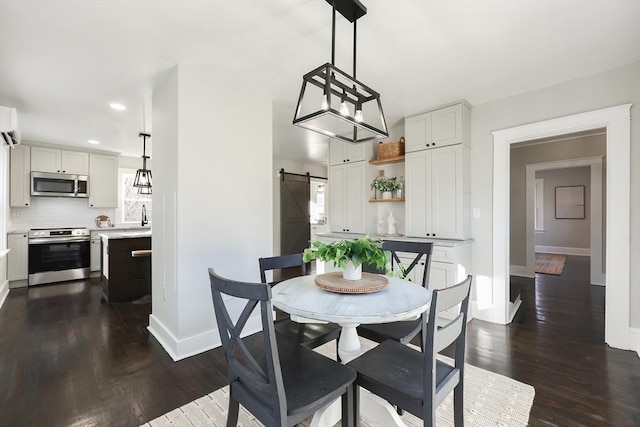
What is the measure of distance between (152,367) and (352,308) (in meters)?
1.92

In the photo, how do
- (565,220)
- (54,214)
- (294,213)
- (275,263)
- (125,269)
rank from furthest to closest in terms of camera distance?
(565,220) → (294,213) → (54,214) → (125,269) → (275,263)

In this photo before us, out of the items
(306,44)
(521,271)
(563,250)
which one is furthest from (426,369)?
(563,250)

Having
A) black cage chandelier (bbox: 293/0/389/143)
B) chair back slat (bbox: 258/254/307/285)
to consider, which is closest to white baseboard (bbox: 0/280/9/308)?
chair back slat (bbox: 258/254/307/285)

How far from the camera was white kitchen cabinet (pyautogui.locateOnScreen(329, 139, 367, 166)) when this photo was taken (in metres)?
4.36

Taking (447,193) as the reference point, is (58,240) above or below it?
below

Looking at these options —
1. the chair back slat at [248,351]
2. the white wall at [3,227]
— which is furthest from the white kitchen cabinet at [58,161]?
the chair back slat at [248,351]

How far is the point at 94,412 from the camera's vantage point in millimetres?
1790

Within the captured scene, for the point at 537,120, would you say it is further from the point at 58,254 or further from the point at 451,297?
the point at 58,254

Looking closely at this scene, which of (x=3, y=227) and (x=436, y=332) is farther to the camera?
(x=3, y=227)

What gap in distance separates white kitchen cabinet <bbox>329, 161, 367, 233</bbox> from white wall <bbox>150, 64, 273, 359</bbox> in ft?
5.76

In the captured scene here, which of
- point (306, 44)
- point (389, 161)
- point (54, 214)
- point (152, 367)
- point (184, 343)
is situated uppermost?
point (306, 44)

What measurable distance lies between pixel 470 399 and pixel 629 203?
7.60 feet

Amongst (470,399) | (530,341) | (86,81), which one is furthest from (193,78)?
(530,341)

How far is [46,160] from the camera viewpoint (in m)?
5.12
